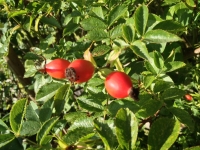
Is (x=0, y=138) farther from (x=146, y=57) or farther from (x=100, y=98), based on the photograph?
(x=146, y=57)

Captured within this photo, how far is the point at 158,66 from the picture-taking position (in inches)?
49.8

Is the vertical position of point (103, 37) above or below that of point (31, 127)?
above

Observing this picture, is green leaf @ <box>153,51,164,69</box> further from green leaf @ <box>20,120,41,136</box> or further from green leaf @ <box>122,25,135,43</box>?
green leaf @ <box>20,120,41,136</box>

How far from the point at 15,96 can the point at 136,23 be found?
2.41 metres

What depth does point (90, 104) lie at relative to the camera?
1.25 m

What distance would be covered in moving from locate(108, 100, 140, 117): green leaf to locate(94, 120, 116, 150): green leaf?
0.15 metres

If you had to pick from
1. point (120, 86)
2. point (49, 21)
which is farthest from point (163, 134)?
point (49, 21)

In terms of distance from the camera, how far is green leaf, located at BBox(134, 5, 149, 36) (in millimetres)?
1200

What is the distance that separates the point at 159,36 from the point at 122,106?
307 mm

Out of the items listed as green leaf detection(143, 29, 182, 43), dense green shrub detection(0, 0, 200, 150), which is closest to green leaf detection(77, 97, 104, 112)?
dense green shrub detection(0, 0, 200, 150)

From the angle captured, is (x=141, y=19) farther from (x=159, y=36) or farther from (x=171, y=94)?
(x=171, y=94)

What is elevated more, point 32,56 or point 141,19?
point 141,19

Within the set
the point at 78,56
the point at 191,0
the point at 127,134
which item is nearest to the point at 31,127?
the point at 127,134

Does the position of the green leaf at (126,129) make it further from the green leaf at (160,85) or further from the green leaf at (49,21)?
the green leaf at (49,21)
